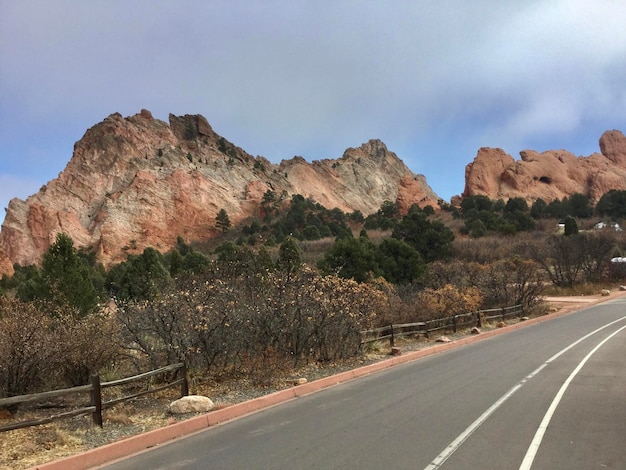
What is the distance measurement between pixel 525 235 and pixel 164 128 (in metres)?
92.5

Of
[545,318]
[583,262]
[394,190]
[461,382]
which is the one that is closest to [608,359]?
[461,382]

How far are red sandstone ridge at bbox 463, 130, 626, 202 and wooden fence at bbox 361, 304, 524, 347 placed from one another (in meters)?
106

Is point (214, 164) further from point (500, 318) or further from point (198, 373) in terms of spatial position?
point (198, 373)

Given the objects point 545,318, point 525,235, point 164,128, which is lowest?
point 545,318

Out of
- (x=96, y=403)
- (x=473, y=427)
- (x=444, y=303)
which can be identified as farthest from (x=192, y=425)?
(x=444, y=303)

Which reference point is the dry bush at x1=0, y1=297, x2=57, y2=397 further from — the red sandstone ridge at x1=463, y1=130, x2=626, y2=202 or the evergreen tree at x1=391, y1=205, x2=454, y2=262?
the red sandstone ridge at x1=463, y1=130, x2=626, y2=202

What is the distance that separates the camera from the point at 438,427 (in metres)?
6.55

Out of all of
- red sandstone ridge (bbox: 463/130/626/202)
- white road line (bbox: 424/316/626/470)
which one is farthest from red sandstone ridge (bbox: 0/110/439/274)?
white road line (bbox: 424/316/626/470)

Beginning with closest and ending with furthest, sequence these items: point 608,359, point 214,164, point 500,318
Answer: point 608,359 < point 500,318 < point 214,164

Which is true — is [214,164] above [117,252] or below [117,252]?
above

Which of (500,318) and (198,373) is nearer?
(198,373)

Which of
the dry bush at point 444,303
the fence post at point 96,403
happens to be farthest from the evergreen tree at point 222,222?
the fence post at point 96,403

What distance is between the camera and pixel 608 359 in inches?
480

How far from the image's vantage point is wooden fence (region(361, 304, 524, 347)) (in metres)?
15.0
